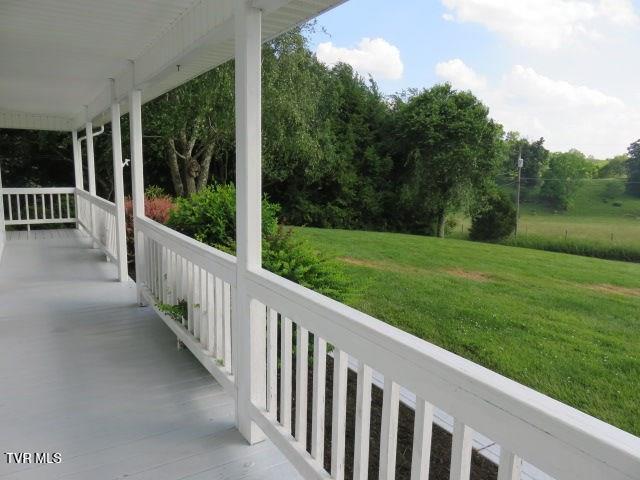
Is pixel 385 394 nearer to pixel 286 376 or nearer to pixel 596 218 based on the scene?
pixel 286 376

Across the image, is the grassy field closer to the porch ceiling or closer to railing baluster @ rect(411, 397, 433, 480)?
the porch ceiling

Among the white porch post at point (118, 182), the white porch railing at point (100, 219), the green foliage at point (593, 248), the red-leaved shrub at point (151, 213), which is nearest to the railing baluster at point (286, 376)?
the white porch post at point (118, 182)

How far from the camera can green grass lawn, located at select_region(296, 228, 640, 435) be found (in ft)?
16.1

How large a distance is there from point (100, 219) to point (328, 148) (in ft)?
34.1

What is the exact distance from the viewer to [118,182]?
5.39 m

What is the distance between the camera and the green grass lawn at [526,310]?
490 cm

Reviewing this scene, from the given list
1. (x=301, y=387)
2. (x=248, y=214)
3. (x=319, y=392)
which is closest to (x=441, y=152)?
(x=248, y=214)

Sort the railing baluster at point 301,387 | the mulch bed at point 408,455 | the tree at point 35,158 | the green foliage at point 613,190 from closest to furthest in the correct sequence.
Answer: the railing baluster at point 301,387
the mulch bed at point 408,455
the green foliage at point 613,190
the tree at point 35,158

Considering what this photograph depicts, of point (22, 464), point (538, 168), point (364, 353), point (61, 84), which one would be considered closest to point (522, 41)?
point (538, 168)

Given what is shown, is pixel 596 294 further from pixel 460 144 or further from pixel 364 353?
pixel 460 144

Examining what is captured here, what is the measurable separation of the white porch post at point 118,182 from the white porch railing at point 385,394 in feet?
8.86

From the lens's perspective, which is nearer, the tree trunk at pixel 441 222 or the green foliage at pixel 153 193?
the green foliage at pixel 153 193

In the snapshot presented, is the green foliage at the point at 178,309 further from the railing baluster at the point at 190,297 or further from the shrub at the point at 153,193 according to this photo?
the shrub at the point at 153,193

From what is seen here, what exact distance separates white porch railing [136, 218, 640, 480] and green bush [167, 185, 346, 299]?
1.62 feet
